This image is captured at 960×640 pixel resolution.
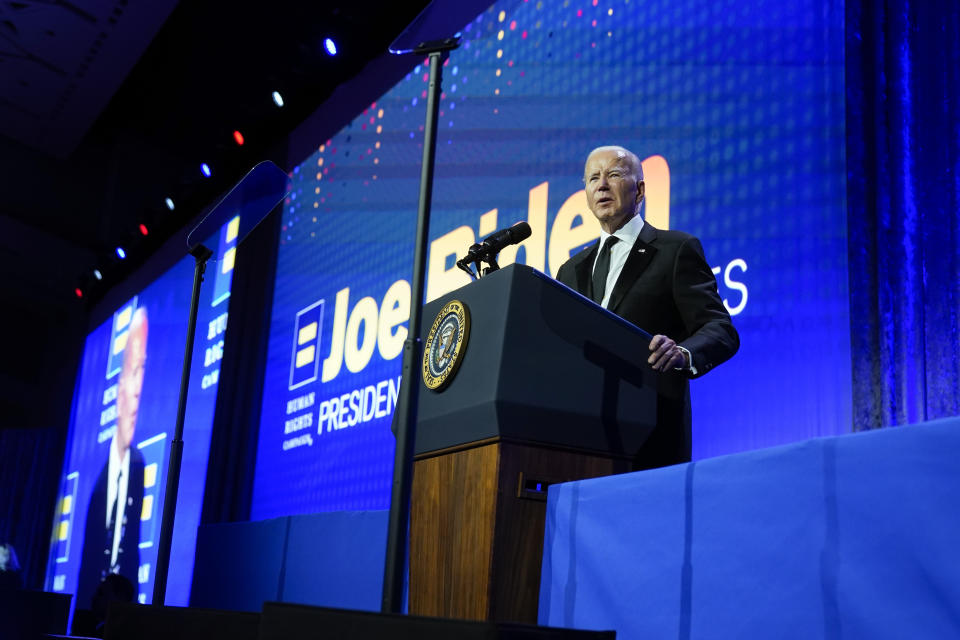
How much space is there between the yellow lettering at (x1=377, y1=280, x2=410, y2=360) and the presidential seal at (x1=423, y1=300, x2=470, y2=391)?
2.73 m

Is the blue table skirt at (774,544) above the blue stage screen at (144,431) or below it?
below

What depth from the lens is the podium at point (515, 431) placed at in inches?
61.4

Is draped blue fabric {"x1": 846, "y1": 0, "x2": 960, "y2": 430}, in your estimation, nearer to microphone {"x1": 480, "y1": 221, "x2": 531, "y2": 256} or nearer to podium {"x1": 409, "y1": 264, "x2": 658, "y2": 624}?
podium {"x1": 409, "y1": 264, "x2": 658, "y2": 624}

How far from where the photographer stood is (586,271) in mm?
2121

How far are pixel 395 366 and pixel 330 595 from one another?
6.25 ft

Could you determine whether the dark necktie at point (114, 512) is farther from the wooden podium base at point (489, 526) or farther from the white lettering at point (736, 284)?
the wooden podium base at point (489, 526)

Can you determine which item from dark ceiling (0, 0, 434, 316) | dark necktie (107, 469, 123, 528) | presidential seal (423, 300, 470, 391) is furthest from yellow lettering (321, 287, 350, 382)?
dark necktie (107, 469, 123, 528)

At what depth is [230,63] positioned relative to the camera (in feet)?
23.9

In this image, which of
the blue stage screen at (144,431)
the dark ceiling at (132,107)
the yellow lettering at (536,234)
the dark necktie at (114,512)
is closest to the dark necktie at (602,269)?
the yellow lettering at (536,234)

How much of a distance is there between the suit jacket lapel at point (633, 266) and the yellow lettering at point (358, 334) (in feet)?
9.83

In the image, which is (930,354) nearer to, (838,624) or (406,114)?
(838,624)

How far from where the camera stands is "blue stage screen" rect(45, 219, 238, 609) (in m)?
6.89

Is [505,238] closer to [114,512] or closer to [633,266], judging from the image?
[633,266]

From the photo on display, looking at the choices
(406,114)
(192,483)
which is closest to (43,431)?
(192,483)
